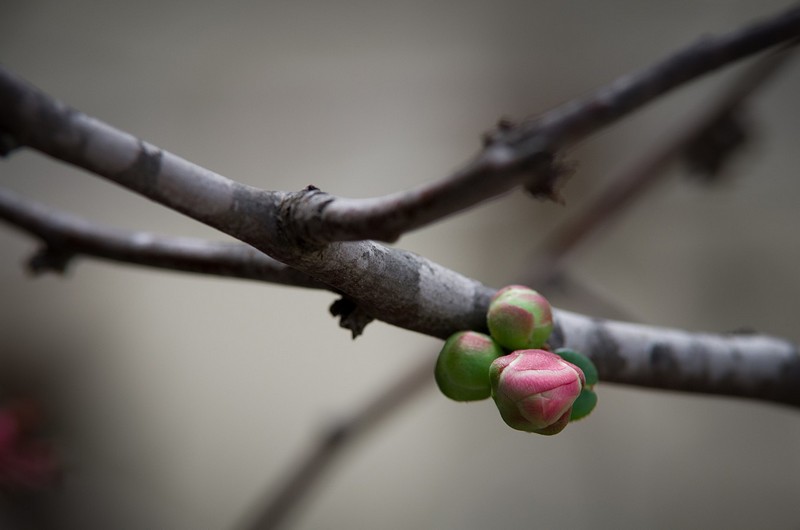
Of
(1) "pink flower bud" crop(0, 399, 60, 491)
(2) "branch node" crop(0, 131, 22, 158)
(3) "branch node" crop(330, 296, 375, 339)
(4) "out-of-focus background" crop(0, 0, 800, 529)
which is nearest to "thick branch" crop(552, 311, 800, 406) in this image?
(3) "branch node" crop(330, 296, 375, 339)

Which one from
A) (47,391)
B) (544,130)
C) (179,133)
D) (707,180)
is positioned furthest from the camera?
(179,133)

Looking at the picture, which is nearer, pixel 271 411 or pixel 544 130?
pixel 544 130

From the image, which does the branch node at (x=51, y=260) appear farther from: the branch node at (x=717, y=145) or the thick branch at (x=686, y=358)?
the branch node at (x=717, y=145)

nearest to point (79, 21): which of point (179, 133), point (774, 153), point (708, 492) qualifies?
point (179, 133)

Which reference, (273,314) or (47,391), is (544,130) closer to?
(273,314)

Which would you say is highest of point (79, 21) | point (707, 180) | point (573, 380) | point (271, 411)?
point (79, 21)
